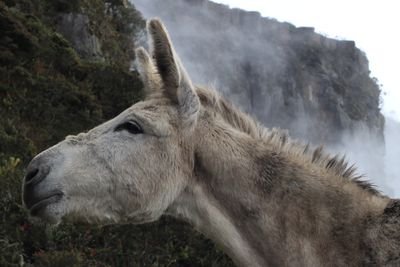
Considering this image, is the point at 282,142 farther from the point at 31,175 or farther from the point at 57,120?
the point at 57,120

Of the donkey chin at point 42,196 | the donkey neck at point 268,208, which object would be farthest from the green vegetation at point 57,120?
the donkey neck at point 268,208

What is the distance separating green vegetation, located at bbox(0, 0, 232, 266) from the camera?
8.28 meters

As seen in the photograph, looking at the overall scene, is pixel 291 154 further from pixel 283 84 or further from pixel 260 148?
pixel 283 84

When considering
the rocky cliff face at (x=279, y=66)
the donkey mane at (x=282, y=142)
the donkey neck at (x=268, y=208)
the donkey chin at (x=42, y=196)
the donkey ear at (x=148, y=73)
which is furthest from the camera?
the rocky cliff face at (x=279, y=66)

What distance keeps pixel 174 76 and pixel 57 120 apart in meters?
11.3

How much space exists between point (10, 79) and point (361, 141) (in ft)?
268

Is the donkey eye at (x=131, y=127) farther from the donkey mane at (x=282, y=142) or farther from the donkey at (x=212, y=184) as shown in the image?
the donkey mane at (x=282, y=142)

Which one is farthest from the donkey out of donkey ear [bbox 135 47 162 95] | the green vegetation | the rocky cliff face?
the rocky cliff face

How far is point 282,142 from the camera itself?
4699 mm

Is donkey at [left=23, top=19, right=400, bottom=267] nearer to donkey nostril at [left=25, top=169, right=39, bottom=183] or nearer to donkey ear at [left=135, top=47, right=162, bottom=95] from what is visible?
donkey nostril at [left=25, top=169, right=39, bottom=183]

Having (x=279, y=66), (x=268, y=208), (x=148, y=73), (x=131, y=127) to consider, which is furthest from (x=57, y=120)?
(x=279, y=66)

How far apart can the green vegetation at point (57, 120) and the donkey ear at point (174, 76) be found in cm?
375

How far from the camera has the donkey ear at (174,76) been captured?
4.56 meters

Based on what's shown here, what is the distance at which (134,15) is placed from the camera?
3869cm
